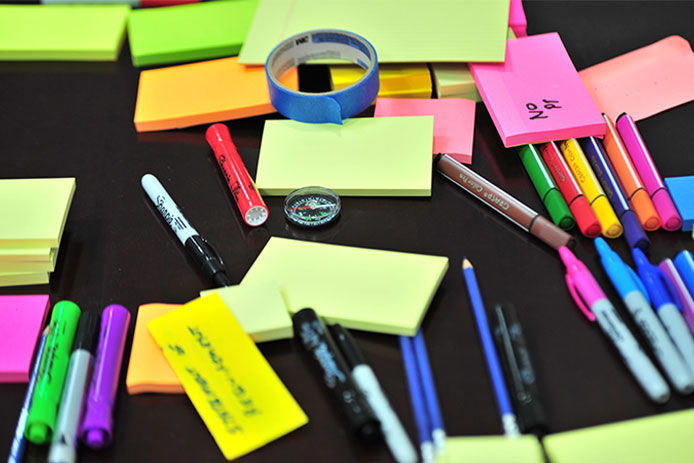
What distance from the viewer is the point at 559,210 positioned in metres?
0.87

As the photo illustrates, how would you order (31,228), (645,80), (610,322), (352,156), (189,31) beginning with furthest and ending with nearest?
(189,31) < (645,80) < (352,156) < (31,228) < (610,322)

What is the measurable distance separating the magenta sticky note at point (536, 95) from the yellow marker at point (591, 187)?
21 millimetres

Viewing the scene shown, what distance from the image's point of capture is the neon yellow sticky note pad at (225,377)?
27.5 inches

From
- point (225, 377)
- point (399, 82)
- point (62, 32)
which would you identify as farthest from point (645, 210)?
point (62, 32)

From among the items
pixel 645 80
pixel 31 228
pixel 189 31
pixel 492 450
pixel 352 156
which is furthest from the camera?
pixel 189 31

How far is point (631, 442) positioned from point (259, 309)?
38 centimetres

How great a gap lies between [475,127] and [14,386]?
655 mm

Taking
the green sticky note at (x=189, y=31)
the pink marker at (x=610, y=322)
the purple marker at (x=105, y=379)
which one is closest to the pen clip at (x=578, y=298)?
the pink marker at (x=610, y=322)

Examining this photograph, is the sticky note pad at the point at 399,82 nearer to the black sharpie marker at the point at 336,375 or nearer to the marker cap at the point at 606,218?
the marker cap at the point at 606,218

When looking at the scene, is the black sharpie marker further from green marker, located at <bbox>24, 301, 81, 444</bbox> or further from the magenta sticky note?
the magenta sticky note

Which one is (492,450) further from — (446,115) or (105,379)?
(446,115)

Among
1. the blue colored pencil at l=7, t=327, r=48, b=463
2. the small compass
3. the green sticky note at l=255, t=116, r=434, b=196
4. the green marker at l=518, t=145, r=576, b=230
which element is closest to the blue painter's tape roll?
the green sticky note at l=255, t=116, r=434, b=196

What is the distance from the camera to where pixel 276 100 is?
101cm

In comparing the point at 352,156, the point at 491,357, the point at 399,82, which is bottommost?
the point at 491,357
